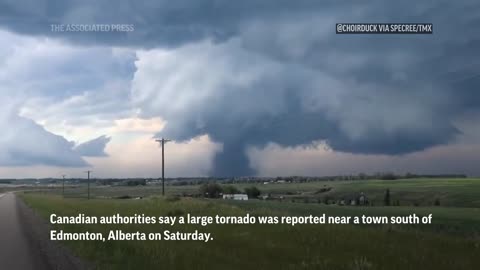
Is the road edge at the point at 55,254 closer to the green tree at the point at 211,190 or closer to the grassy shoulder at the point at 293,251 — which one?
the grassy shoulder at the point at 293,251

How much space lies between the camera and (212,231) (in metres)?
23.1

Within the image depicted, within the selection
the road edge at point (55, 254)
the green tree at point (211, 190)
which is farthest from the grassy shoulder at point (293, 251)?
the green tree at point (211, 190)

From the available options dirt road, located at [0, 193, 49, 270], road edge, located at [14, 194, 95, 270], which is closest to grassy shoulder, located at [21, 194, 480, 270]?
road edge, located at [14, 194, 95, 270]

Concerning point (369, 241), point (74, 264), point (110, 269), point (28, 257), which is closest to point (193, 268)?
point (110, 269)

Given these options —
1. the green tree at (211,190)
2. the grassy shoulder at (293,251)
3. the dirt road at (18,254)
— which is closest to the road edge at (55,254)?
the dirt road at (18,254)

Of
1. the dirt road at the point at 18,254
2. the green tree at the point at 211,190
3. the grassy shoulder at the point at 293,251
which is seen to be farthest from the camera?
the green tree at the point at 211,190

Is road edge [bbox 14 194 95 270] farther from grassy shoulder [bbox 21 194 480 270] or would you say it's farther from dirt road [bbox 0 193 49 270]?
grassy shoulder [bbox 21 194 480 270]

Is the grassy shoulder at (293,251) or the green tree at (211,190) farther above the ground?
the grassy shoulder at (293,251)

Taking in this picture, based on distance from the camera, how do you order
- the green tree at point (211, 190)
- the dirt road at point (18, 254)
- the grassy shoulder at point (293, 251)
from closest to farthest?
the grassy shoulder at point (293, 251)
the dirt road at point (18, 254)
the green tree at point (211, 190)

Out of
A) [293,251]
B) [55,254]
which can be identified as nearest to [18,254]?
[55,254]

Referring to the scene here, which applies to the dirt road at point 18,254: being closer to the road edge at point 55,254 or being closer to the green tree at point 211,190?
the road edge at point 55,254

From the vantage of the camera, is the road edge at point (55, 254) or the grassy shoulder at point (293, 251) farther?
the road edge at point (55, 254)

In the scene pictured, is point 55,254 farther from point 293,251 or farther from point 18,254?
point 293,251

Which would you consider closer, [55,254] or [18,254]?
[18,254]
